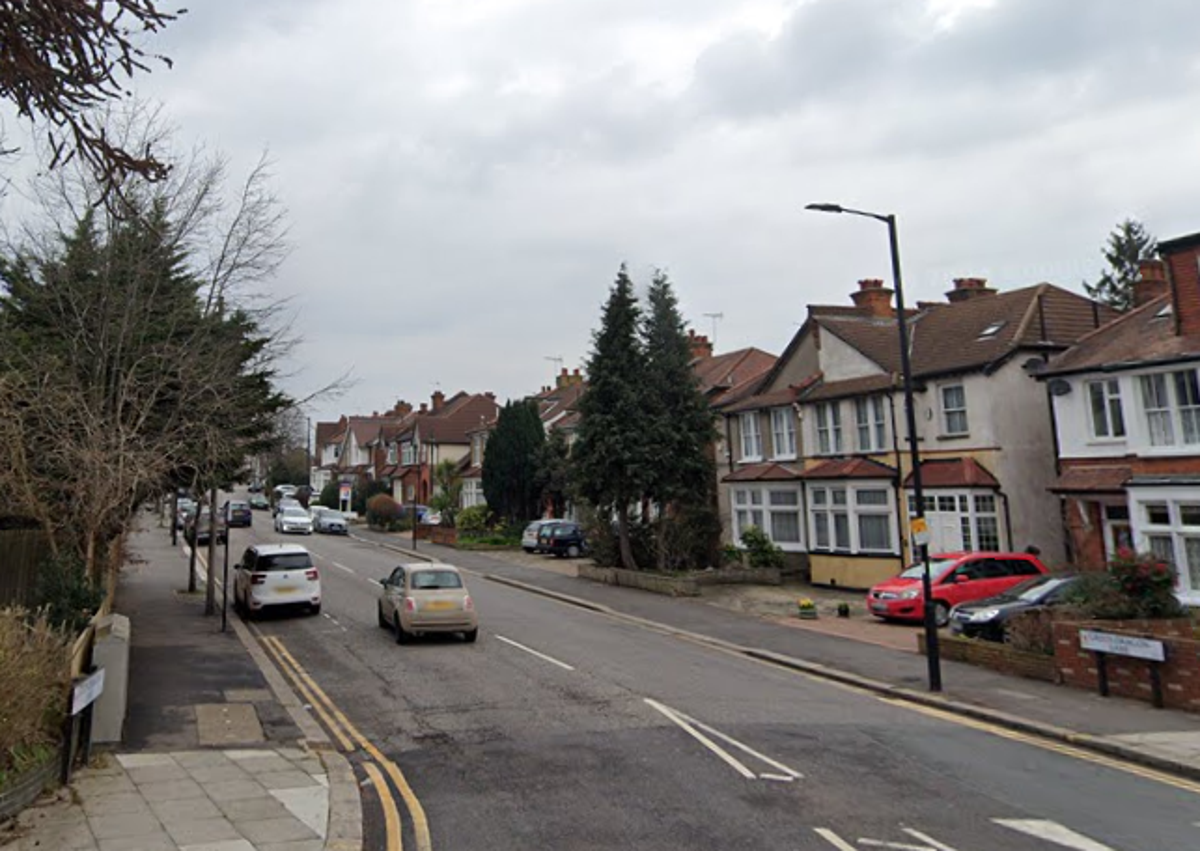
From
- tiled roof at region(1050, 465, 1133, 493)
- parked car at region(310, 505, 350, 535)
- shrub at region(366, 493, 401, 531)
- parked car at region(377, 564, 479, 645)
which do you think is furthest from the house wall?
shrub at region(366, 493, 401, 531)

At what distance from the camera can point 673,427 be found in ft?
98.9

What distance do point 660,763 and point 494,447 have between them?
134ft

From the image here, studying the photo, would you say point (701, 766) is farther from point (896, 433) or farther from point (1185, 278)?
point (896, 433)

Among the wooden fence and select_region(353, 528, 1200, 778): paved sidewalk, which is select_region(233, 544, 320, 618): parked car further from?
select_region(353, 528, 1200, 778): paved sidewalk

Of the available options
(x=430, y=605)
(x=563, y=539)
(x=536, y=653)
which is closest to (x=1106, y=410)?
(x=536, y=653)

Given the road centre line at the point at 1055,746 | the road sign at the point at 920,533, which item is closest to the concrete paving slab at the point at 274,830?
the road centre line at the point at 1055,746

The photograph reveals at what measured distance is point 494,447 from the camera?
1949 inches

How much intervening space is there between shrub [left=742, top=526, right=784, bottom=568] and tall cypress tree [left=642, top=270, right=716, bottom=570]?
1958 mm

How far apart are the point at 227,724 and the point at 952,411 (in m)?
22.2

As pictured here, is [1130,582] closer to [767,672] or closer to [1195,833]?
[767,672]

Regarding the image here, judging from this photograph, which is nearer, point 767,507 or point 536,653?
point 536,653

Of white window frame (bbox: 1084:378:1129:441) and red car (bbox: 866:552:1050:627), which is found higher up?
white window frame (bbox: 1084:378:1129:441)

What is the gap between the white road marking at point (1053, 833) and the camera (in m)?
7.01

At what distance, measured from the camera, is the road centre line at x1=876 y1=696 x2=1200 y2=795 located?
9242 millimetres
